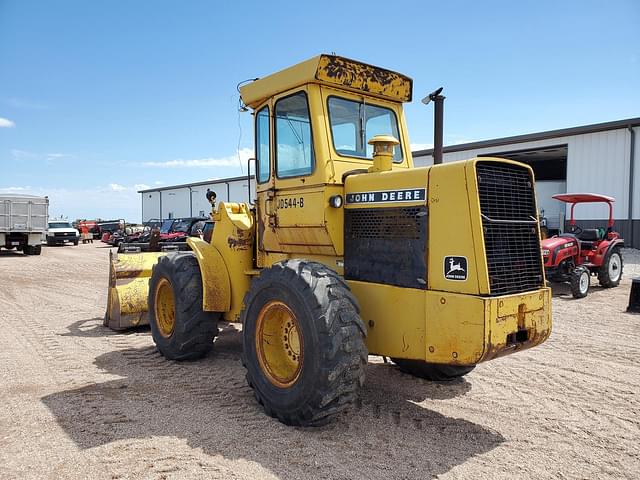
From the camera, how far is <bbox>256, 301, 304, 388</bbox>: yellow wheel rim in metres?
4.20

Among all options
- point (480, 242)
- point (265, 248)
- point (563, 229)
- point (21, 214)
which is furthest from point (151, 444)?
point (21, 214)

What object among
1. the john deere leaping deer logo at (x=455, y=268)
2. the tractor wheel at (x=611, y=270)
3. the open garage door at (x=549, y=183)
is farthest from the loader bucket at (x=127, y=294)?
the open garage door at (x=549, y=183)

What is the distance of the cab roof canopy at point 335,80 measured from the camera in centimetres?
451

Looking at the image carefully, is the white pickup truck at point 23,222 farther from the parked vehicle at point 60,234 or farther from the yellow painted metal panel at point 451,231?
the yellow painted metal panel at point 451,231

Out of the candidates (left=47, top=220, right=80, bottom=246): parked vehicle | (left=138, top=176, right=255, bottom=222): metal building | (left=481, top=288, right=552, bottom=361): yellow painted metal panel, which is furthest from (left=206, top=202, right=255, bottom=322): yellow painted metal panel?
(left=138, top=176, right=255, bottom=222): metal building

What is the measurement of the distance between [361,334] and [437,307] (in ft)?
1.89

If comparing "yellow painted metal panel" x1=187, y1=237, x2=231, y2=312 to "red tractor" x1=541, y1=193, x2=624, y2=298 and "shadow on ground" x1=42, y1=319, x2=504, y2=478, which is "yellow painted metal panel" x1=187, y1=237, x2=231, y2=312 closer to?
"shadow on ground" x1=42, y1=319, x2=504, y2=478

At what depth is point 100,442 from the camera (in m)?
3.71

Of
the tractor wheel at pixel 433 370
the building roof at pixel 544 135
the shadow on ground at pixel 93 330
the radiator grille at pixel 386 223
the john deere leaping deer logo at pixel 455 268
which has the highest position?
the building roof at pixel 544 135

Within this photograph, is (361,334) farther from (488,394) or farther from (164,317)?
(164,317)

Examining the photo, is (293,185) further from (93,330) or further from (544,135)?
(544,135)

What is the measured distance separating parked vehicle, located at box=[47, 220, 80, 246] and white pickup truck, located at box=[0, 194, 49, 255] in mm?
6783

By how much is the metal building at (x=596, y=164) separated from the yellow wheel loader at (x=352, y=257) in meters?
16.2

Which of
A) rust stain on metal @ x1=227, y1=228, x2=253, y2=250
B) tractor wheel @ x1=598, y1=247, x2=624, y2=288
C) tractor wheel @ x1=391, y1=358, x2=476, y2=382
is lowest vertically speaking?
tractor wheel @ x1=391, y1=358, x2=476, y2=382
